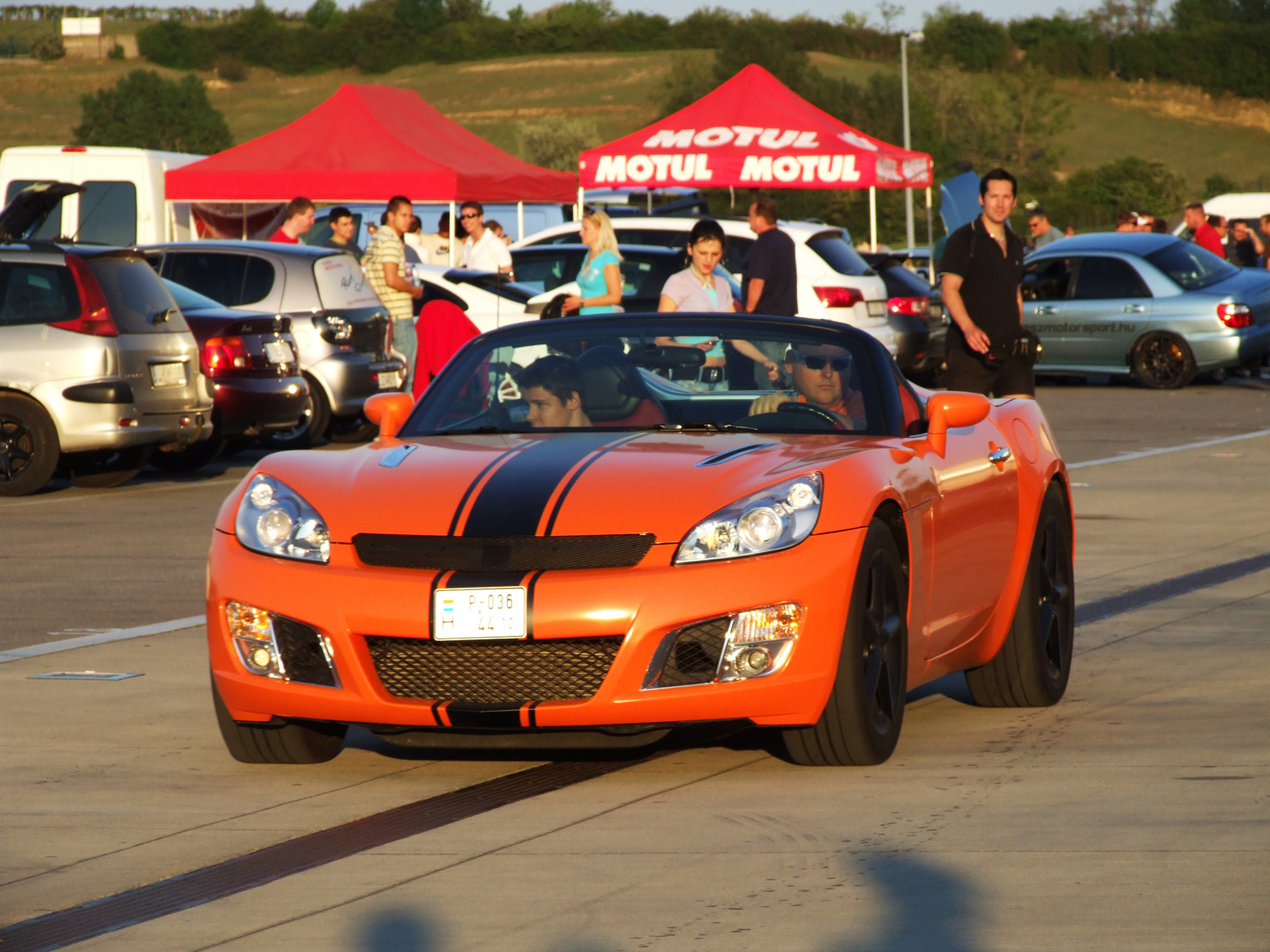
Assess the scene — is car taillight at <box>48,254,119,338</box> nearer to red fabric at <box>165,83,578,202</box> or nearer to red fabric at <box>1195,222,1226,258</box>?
red fabric at <box>165,83,578,202</box>

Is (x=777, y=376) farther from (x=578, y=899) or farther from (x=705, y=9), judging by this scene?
(x=705, y=9)

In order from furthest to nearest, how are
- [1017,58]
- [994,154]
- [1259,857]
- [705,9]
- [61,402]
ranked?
[705,9] < [1017,58] < [994,154] < [61,402] < [1259,857]

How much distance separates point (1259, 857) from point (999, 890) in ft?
2.27

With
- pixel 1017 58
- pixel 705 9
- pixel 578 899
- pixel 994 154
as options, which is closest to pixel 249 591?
pixel 578 899

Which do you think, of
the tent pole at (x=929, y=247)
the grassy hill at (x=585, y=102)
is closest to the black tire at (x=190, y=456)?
the tent pole at (x=929, y=247)

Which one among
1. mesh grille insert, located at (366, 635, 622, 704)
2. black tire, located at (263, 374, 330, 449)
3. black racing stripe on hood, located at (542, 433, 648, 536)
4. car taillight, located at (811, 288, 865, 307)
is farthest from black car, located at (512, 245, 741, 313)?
mesh grille insert, located at (366, 635, 622, 704)

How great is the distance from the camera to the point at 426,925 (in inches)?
172

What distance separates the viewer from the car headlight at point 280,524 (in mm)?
5801

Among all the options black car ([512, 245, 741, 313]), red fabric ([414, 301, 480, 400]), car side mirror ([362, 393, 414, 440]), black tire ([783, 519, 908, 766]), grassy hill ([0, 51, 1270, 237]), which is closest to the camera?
black tire ([783, 519, 908, 766])

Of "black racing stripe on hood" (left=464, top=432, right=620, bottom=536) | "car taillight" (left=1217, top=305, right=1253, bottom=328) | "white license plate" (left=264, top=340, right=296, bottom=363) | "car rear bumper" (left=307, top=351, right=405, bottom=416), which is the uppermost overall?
"black racing stripe on hood" (left=464, top=432, right=620, bottom=536)

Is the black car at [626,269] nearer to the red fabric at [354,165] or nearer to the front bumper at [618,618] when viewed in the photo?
the red fabric at [354,165]

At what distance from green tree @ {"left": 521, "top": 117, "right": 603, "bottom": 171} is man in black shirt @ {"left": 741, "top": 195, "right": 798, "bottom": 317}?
79700 mm

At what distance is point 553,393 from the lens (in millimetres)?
6770

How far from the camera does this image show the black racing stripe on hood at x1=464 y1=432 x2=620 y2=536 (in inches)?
221
